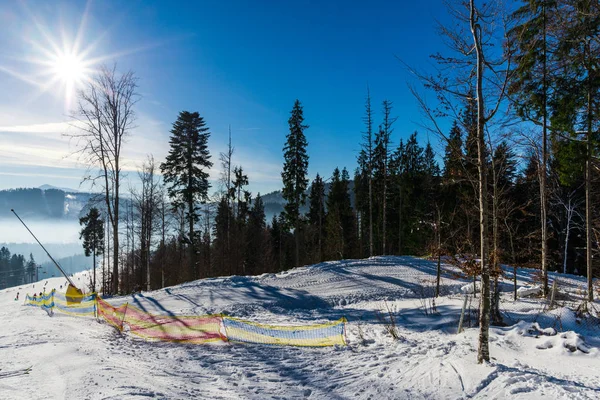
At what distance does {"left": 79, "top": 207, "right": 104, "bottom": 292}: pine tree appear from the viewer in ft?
133

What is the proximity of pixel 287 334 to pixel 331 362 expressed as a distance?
2.61 meters

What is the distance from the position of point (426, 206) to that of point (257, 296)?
24091 mm

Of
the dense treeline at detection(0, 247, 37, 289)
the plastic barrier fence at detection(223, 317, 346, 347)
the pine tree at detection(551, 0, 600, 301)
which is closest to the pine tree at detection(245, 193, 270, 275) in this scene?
the plastic barrier fence at detection(223, 317, 346, 347)

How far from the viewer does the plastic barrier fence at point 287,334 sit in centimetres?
865

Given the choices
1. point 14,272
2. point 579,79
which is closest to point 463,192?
point 579,79

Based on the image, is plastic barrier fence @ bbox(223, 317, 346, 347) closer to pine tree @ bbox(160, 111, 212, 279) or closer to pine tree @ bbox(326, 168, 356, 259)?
pine tree @ bbox(160, 111, 212, 279)

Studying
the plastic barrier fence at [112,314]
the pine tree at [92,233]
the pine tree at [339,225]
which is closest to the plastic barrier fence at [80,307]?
the plastic barrier fence at [112,314]

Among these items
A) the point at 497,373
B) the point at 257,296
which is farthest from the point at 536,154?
the point at 257,296

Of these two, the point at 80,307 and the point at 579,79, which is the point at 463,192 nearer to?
the point at 579,79

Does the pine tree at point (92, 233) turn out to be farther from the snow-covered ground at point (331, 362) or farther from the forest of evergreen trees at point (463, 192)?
the snow-covered ground at point (331, 362)

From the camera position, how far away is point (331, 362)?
7059 millimetres

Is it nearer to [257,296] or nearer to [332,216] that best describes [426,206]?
[332,216]

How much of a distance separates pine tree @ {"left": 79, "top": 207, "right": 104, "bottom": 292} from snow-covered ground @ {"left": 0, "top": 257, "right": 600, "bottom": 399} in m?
34.4

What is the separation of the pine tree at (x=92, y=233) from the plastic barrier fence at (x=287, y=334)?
3895 centimetres
